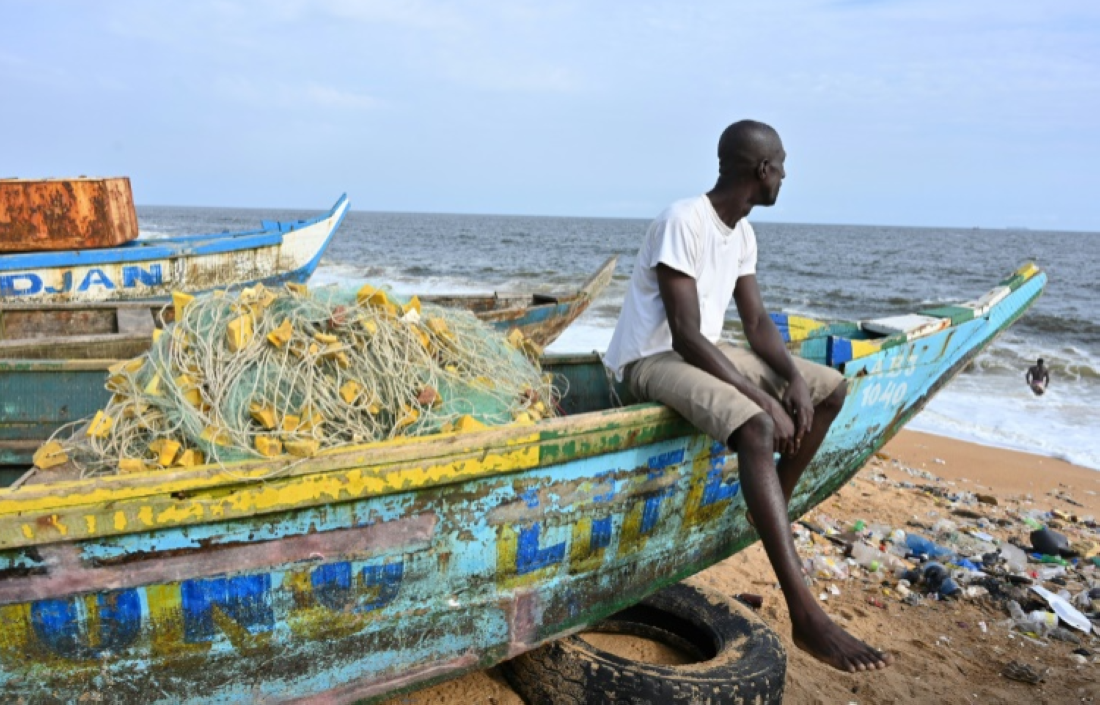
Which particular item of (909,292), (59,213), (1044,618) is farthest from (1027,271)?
(909,292)

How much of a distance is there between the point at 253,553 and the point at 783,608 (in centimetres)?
289

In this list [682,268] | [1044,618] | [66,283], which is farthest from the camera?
[66,283]

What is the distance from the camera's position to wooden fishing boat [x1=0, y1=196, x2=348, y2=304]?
9.27 m

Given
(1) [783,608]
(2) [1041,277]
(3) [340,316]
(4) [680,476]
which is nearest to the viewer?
(3) [340,316]

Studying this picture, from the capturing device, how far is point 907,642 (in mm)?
4020

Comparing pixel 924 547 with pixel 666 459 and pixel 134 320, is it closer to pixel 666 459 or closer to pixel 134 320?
pixel 666 459

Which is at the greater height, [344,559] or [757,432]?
[757,432]

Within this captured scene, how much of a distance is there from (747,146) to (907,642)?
254cm

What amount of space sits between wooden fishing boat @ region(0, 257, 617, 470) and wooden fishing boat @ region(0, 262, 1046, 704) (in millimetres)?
1343

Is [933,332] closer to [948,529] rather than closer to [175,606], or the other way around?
[948,529]

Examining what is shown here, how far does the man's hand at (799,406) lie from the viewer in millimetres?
3349

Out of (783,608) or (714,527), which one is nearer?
(714,527)

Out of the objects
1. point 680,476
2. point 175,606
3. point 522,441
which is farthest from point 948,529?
point 175,606

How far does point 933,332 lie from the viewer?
4.77m
